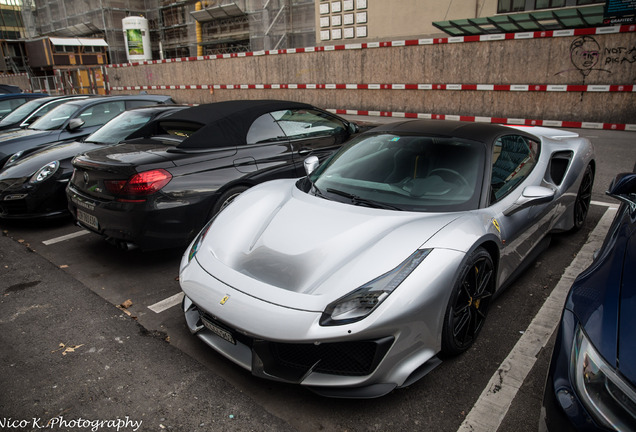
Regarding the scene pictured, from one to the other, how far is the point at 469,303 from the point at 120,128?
5.29 m

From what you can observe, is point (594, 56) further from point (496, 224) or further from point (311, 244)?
point (311, 244)

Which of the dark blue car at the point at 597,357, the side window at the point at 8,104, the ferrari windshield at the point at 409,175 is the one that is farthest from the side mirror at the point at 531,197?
the side window at the point at 8,104

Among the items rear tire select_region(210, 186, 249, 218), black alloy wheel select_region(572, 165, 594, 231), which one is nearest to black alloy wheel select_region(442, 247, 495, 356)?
black alloy wheel select_region(572, 165, 594, 231)

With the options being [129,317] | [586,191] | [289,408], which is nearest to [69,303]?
[129,317]

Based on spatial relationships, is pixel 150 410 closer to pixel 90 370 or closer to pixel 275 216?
pixel 90 370

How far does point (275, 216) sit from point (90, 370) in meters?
1.48

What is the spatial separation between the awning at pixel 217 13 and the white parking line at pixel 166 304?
3320cm

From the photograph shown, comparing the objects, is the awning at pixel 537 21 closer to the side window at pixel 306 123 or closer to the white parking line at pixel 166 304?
the side window at pixel 306 123

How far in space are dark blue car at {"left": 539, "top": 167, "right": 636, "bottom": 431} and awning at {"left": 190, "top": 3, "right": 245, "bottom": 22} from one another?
34.9 m

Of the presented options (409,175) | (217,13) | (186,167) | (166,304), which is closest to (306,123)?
(186,167)

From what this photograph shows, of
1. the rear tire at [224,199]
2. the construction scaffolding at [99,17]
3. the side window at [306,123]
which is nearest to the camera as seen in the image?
the rear tire at [224,199]

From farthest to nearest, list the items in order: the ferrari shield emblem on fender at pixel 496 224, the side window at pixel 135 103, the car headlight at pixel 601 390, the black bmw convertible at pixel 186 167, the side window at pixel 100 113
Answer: the side window at pixel 135 103 → the side window at pixel 100 113 → the black bmw convertible at pixel 186 167 → the ferrari shield emblem on fender at pixel 496 224 → the car headlight at pixel 601 390

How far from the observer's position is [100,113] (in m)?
7.39

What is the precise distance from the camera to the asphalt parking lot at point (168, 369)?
226 centimetres
